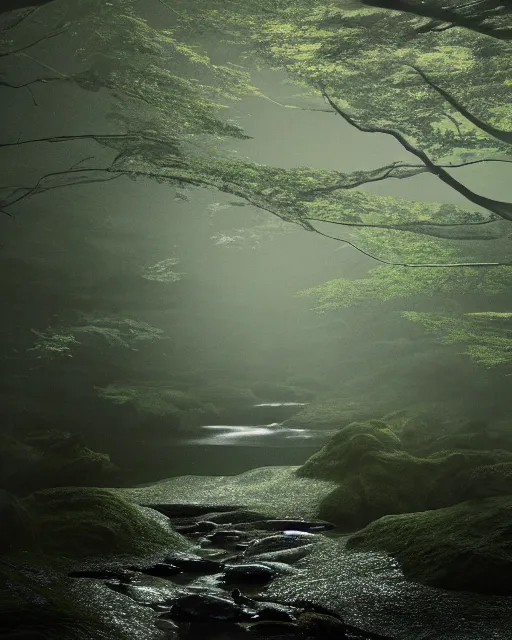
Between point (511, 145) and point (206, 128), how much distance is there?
4488 mm

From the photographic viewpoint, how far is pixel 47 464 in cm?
1032

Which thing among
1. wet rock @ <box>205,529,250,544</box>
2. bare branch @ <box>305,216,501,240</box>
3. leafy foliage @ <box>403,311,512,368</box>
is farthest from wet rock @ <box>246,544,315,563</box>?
leafy foliage @ <box>403,311,512,368</box>

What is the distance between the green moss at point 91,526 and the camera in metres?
5.78

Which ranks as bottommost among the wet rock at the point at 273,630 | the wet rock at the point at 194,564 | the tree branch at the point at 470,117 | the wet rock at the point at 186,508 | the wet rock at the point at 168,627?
the wet rock at the point at 273,630

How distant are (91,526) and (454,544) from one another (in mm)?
3506

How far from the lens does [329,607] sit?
15.7ft

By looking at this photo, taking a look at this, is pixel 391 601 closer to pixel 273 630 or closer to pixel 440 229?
pixel 273 630

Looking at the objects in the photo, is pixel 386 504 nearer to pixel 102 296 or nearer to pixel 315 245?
pixel 102 296

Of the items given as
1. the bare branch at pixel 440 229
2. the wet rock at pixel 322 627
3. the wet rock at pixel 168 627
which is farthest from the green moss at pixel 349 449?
the wet rock at pixel 168 627

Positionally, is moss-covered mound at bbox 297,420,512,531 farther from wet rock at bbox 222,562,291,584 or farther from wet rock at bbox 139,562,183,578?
wet rock at bbox 139,562,183,578

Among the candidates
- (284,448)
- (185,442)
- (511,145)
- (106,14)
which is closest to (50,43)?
(106,14)

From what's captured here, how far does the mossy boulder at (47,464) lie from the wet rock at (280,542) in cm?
486

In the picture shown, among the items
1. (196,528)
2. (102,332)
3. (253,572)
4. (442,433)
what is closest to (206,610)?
(253,572)

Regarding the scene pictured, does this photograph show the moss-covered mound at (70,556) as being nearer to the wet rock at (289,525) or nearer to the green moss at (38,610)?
the green moss at (38,610)
